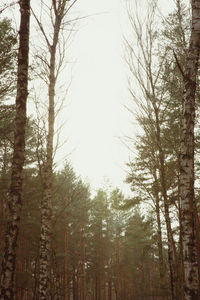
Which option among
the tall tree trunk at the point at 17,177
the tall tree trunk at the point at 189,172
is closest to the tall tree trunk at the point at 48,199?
the tall tree trunk at the point at 17,177

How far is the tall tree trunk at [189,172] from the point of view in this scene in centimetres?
373

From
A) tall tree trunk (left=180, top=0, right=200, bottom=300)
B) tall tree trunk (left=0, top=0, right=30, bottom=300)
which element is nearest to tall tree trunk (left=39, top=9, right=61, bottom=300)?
tall tree trunk (left=0, top=0, right=30, bottom=300)

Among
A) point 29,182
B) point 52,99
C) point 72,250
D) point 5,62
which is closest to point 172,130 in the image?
point 52,99

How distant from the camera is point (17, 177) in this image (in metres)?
4.09

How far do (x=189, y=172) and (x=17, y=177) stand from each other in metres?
2.92

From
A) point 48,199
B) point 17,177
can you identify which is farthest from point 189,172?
point 48,199

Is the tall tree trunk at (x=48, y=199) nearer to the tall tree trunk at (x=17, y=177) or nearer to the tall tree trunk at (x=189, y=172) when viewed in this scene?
the tall tree trunk at (x=17, y=177)

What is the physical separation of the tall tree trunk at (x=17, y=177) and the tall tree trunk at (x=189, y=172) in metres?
2.63

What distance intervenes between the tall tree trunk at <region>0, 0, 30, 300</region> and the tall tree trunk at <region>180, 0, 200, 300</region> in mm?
2634

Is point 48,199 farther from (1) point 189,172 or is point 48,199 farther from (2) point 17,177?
(1) point 189,172

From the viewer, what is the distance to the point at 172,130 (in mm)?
10727

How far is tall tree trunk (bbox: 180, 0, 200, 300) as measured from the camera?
373 centimetres

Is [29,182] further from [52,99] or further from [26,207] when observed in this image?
[52,99]

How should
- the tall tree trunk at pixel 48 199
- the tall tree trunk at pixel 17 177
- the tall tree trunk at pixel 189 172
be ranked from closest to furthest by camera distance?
the tall tree trunk at pixel 17 177 → the tall tree trunk at pixel 189 172 → the tall tree trunk at pixel 48 199
